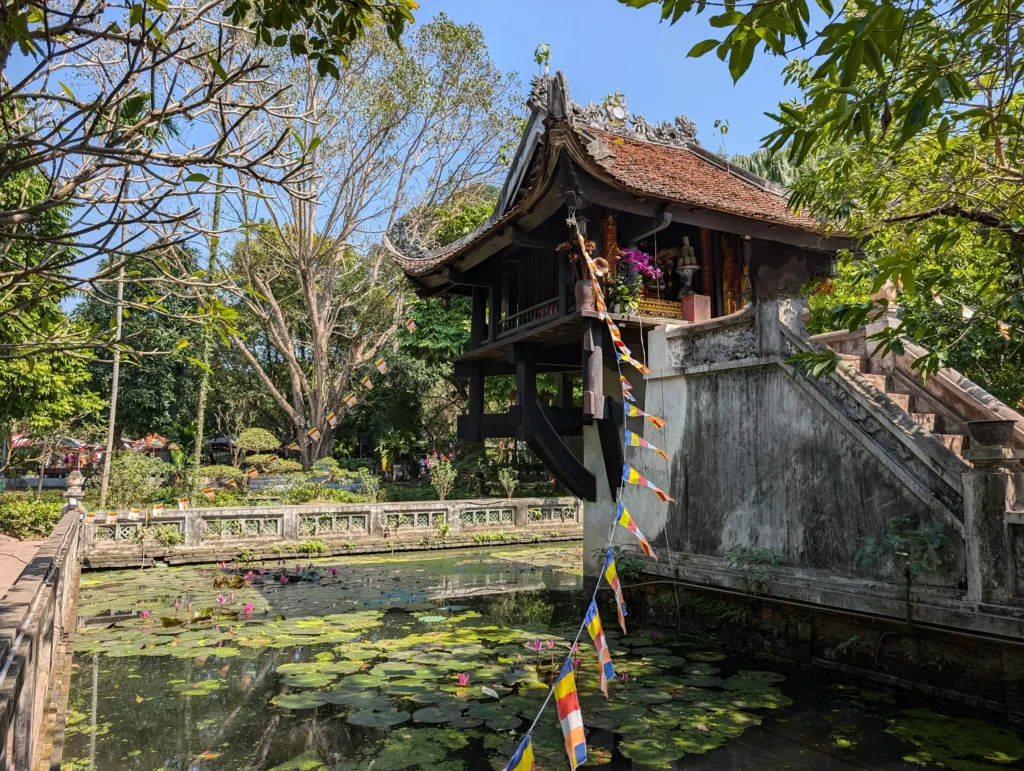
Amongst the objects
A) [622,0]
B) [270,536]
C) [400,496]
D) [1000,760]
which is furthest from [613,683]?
[400,496]

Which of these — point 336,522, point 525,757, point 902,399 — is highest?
point 902,399

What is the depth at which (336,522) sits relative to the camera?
47.9ft

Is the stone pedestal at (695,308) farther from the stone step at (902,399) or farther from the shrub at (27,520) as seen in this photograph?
the shrub at (27,520)

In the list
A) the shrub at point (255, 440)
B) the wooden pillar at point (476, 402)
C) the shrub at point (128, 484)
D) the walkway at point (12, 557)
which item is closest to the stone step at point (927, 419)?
the wooden pillar at point (476, 402)

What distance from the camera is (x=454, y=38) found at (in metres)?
19.0

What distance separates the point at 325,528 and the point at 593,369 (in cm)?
861

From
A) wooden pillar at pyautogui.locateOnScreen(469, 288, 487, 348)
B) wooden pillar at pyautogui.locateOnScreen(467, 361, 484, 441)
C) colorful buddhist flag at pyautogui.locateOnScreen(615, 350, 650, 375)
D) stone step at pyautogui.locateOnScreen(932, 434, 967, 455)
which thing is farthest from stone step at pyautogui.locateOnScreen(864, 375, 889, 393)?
wooden pillar at pyautogui.locateOnScreen(469, 288, 487, 348)

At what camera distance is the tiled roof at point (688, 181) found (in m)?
8.16

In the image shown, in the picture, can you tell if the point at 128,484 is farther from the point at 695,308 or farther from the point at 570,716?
the point at 570,716

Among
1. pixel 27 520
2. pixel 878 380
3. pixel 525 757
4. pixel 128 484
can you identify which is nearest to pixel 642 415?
pixel 878 380

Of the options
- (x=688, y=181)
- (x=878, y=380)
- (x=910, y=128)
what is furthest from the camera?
(x=688, y=181)

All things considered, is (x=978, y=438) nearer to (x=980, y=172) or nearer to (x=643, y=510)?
(x=980, y=172)

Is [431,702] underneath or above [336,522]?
underneath

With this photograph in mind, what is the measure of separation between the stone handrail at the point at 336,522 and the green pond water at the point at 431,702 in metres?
3.99
